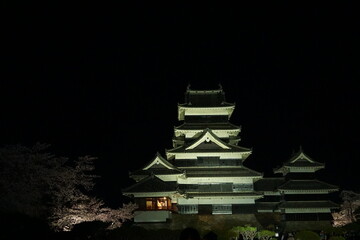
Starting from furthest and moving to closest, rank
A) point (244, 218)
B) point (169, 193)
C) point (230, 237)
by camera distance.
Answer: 1. point (244, 218)
2. point (169, 193)
3. point (230, 237)

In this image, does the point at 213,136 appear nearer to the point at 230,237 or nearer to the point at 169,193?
the point at 169,193

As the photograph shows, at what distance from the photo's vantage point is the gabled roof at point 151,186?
39344mm

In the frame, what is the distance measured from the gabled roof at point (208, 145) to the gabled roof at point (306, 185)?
5227mm

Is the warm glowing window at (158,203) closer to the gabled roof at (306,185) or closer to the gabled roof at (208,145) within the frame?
the gabled roof at (208,145)

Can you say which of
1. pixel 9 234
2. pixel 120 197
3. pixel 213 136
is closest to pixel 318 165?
pixel 213 136

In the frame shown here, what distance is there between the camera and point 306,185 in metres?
44.2

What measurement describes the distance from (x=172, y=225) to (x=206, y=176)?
609 centimetres

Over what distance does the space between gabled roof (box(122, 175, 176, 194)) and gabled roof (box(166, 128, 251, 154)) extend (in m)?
4.78

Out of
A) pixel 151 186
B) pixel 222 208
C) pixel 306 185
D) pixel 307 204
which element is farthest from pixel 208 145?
pixel 307 204

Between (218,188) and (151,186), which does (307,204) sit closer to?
(218,188)

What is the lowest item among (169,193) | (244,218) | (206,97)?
(244,218)

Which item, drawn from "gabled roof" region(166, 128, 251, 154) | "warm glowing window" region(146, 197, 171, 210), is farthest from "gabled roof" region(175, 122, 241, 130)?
"warm glowing window" region(146, 197, 171, 210)

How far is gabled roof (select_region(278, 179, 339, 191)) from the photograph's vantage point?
1719 inches

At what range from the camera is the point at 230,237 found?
3453 centimetres
